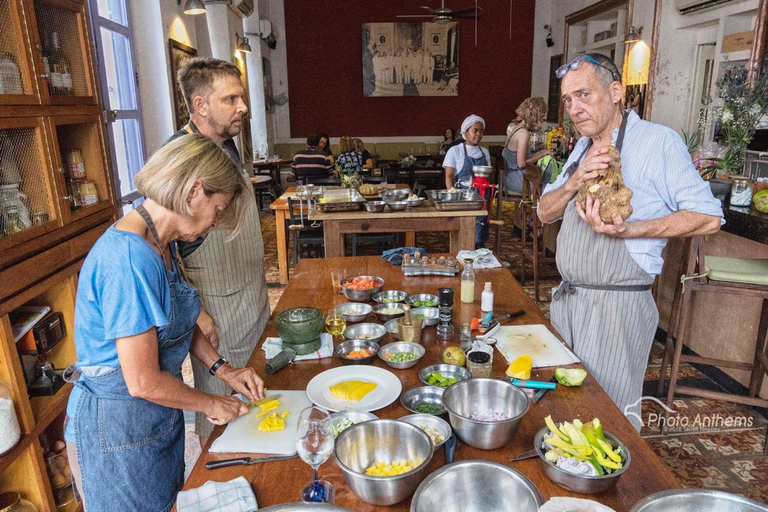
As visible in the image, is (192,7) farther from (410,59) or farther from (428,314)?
(410,59)

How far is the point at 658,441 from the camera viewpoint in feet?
9.51

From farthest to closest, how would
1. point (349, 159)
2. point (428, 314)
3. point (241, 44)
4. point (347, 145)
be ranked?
point (241, 44) < point (347, 145) < point (349, 159) < point (428, 314)

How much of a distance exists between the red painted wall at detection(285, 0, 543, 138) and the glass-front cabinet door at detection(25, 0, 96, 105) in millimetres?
9547

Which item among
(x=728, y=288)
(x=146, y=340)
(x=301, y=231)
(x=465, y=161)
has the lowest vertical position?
(x=301, y=231)

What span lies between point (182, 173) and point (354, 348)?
893 mm

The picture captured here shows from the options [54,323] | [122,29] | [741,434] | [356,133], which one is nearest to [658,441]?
[741,434]

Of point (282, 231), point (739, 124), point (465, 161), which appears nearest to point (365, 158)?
point (465, 161)

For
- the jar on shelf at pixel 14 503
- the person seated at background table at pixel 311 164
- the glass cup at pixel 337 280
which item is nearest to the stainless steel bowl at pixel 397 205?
the glass cup at pixel 337 280

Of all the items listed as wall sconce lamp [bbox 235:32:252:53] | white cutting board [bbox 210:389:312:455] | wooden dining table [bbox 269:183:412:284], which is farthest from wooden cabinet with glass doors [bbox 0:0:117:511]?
wall sconce lamp [bbox 235:32:252:53]

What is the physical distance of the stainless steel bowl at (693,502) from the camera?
3.37 ft

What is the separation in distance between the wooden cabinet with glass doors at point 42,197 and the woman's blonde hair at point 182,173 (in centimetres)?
101

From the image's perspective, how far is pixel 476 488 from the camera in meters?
1.15

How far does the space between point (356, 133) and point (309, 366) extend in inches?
428

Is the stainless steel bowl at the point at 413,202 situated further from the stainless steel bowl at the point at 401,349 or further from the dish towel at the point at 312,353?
the stainless steel bowl at the point at 401,349
